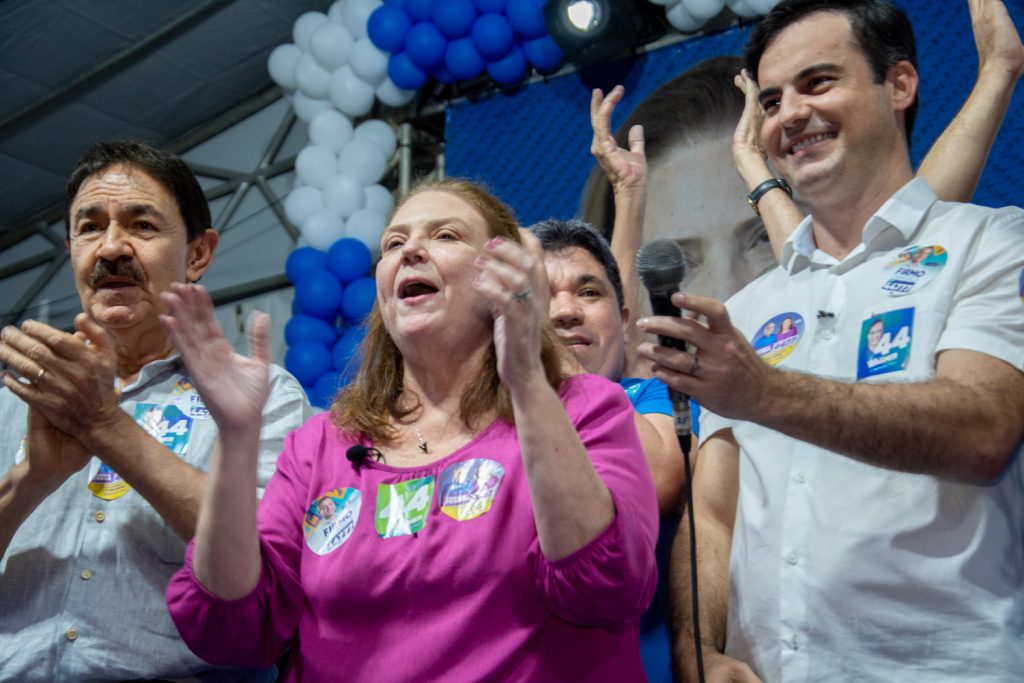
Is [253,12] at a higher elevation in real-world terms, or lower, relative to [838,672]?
higher

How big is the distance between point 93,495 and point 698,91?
299 cm

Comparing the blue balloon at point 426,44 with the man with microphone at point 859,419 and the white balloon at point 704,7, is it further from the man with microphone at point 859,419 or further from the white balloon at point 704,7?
the man with microphone at point 859,419

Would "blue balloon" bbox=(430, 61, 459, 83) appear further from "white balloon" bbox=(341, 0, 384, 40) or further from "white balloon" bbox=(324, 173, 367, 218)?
"white balloon" bbox=(324, 173, 367, 218)

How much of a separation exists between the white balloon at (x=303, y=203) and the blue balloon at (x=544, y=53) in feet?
4.23

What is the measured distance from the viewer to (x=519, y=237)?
2029 mm

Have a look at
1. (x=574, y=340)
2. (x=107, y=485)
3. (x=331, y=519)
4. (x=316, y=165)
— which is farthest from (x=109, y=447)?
(x=316, y=165)

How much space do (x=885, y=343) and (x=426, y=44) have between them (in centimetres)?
329

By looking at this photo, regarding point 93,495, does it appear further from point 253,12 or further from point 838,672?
point 253,12

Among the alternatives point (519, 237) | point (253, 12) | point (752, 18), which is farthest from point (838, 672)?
point (253, 12)

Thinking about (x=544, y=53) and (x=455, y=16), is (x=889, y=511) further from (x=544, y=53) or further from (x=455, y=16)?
(x=455, y=16)

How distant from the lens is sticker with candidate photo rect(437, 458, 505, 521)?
1.56 m

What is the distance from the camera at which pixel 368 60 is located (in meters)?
4.90

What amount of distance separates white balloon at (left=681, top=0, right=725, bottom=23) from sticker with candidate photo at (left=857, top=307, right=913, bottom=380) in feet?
8.06

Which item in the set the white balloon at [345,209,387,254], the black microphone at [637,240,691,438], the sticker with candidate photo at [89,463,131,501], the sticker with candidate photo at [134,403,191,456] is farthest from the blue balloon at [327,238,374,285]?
the black microphone at [637,240,691,438]
